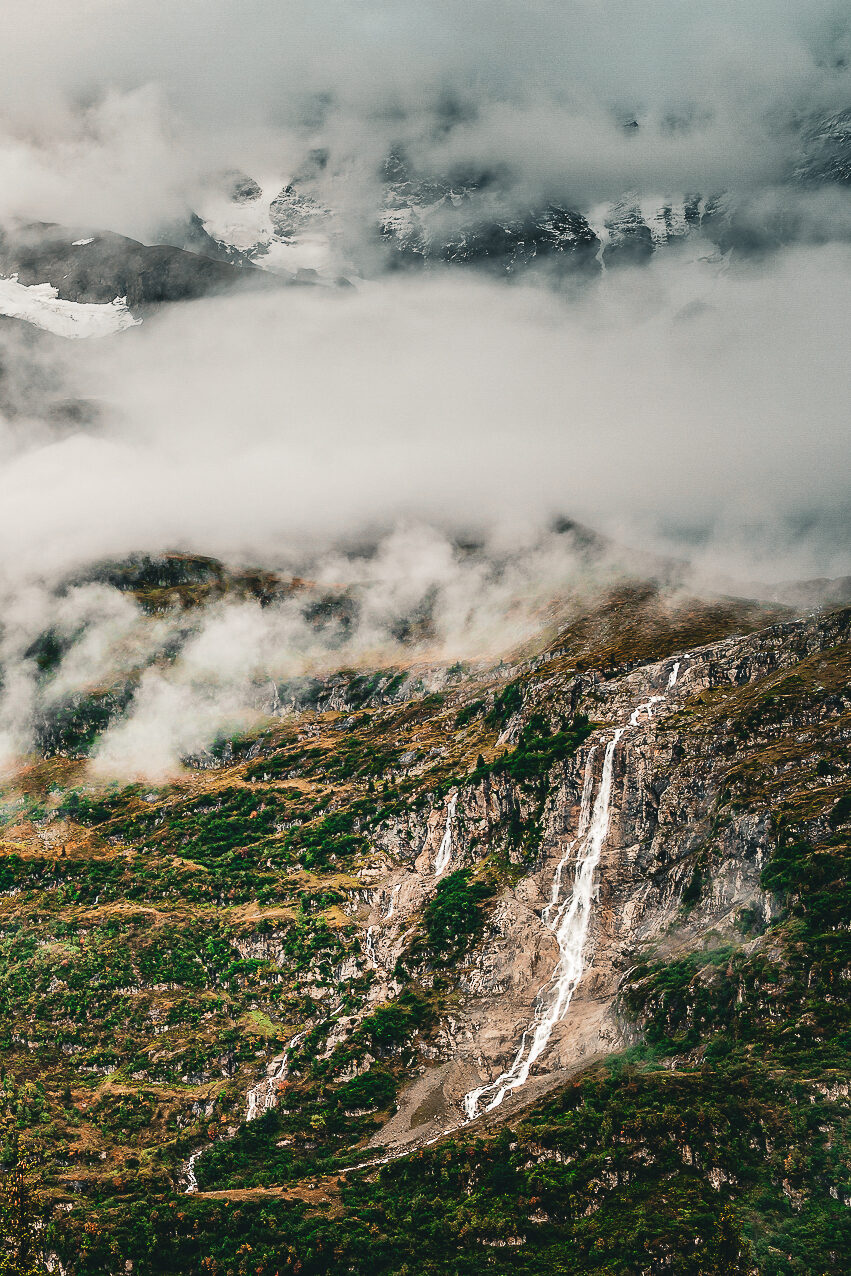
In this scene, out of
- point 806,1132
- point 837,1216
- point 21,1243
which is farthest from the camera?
point 806,1132

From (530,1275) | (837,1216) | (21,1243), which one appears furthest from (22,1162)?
(837,1216)

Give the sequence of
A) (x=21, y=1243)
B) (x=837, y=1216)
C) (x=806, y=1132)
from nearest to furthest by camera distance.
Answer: (x=21, y=1243) → (x=837, y=1216) → (x=806, y=1132)

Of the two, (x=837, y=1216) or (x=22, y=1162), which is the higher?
(x=22, y=1162)

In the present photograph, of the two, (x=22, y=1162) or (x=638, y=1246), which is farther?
(x=638, y=1246)

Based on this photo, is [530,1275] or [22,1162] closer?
[22,1162]

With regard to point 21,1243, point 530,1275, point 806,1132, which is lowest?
point 530,1275

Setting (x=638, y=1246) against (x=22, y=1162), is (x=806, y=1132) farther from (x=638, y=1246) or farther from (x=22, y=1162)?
(x=22, y=1162)

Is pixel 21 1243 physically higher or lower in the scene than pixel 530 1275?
higher

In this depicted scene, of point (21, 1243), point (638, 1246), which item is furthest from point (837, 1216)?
point (21, 1243)

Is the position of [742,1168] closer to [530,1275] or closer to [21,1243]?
[530,1275]
